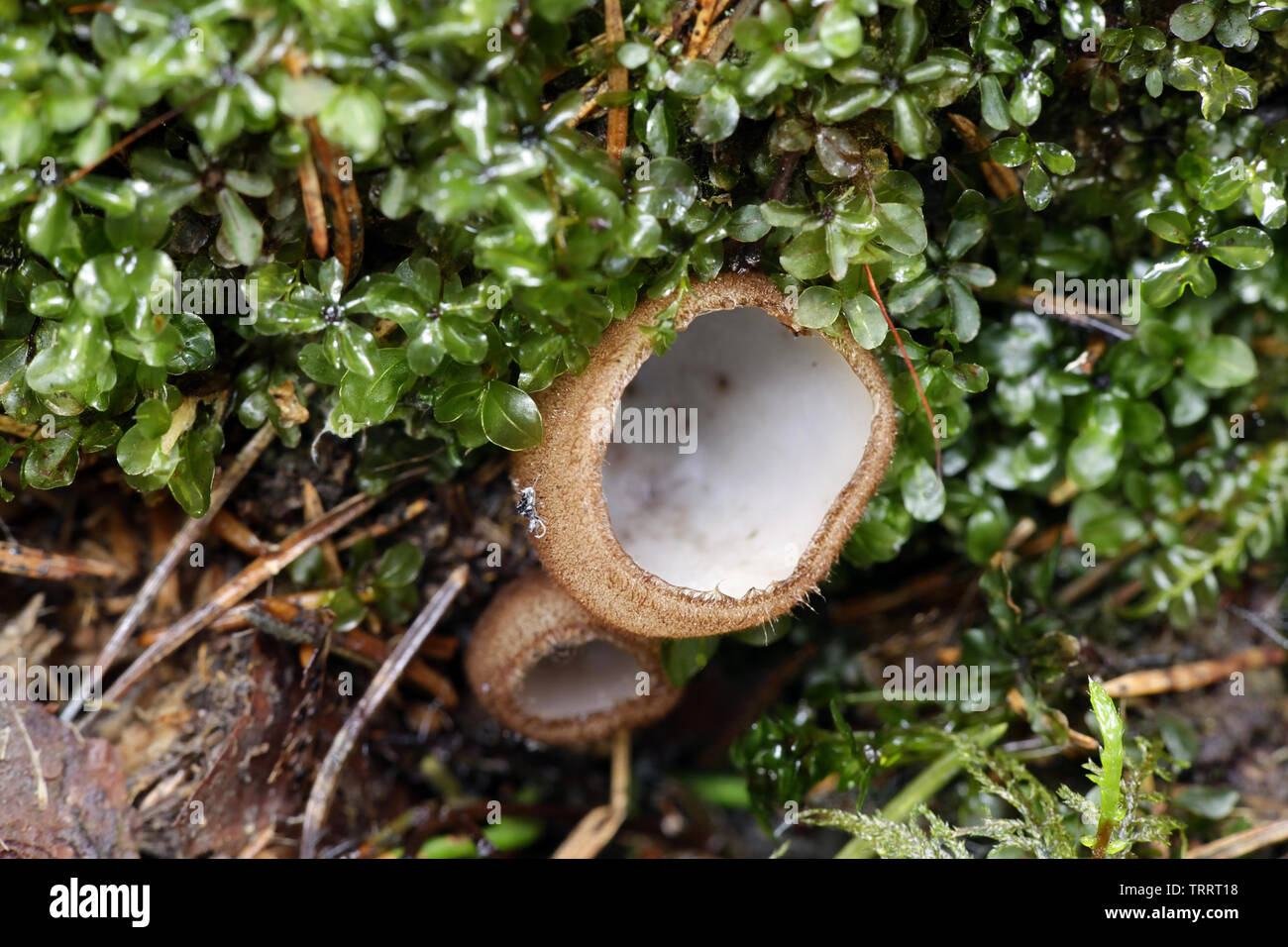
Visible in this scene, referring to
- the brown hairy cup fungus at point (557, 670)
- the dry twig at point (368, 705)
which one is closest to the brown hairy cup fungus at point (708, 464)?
the brown hairy cup fungus at point (557, 670)

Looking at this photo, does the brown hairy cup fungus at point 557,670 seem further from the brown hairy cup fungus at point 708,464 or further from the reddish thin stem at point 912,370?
the reddish thin stem at point 912,370

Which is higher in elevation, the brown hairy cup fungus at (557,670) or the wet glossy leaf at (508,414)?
the wet glossy leaf at (508,414)

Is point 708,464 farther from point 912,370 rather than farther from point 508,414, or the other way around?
point 508,414

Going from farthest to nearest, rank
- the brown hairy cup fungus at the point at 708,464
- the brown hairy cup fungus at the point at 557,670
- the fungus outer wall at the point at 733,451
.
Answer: the brown hairy cup fungus at the point at 557,670
the fungus outer wall at the point at 733,451
the brown hairy cup fungus at the point at 708,464

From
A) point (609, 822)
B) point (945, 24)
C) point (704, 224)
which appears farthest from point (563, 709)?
point (945, 24)

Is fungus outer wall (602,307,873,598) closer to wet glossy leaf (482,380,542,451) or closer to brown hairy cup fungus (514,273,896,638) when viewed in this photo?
brown hairy cup fungus (514,273,896,638)

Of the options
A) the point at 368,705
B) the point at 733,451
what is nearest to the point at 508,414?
the point at 733,451

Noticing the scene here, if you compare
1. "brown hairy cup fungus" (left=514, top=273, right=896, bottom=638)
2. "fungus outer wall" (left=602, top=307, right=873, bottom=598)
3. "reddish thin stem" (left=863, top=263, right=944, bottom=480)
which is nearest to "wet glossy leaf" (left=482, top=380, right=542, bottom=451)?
"brown hairy cup fungus" (left=514, top=273, right=896, bottom=638)
